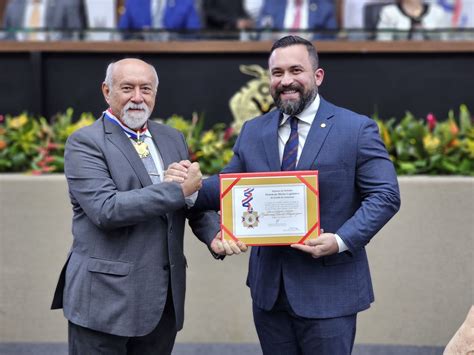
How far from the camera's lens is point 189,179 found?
3.59m

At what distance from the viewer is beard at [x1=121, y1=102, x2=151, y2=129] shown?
3.63 metres

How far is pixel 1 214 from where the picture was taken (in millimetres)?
5742

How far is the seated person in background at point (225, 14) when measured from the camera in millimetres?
7137

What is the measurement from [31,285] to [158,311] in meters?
2.31

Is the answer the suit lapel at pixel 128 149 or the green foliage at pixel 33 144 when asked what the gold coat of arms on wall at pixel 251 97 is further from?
the suit lapel at pixel 128 149

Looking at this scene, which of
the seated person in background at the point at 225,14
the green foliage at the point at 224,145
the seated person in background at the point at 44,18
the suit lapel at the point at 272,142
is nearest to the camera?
the suit lapel at the point at 272,142

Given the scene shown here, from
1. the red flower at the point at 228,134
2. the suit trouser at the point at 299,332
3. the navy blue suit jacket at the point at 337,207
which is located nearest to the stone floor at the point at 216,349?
the red flower at the point at 228,134

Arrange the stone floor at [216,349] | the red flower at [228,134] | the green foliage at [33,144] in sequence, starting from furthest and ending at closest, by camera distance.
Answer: the red flower at [228,134] → the green foliage at [33,144] → the stone floor at [216,349]

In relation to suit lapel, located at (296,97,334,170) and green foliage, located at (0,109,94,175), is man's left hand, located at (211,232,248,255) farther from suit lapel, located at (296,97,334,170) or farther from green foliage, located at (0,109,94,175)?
green foliage, located at (0,109,94,175)

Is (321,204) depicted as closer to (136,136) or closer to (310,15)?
(136,136)

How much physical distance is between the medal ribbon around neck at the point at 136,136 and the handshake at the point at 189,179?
0.14 meters

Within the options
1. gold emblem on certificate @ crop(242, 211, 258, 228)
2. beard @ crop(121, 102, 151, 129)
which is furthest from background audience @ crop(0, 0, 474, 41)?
gold emblem on certificate @ crop(242, 211, 258, 228)

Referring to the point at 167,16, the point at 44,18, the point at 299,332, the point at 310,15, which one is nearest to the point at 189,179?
the point at 299,332

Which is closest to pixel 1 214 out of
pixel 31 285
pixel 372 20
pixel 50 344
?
pixel 31 285
